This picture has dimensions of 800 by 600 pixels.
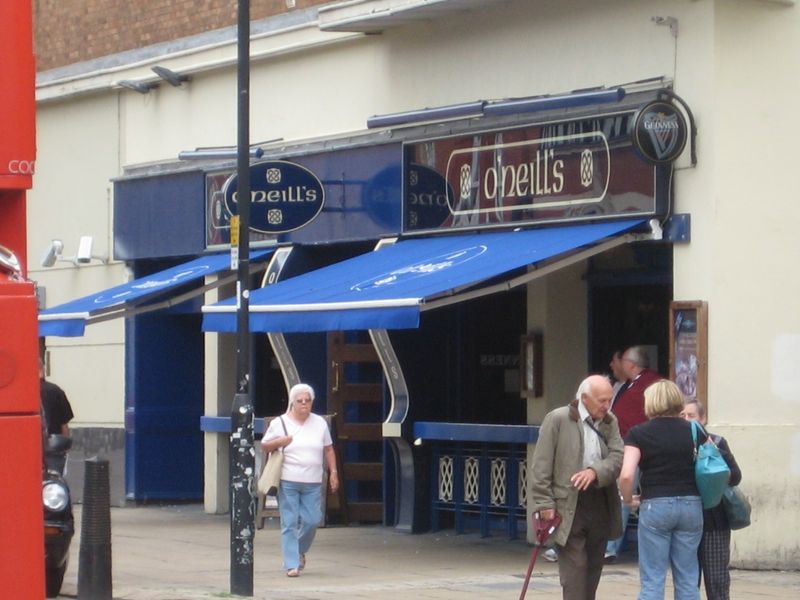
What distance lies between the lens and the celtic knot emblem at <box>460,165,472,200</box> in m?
15.7

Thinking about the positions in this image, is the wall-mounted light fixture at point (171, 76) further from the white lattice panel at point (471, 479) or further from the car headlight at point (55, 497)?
the car headlight at point (55, 497)

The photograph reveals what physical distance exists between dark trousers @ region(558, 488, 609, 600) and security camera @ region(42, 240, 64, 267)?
1289 cm

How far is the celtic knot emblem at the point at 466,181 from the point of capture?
15.7m

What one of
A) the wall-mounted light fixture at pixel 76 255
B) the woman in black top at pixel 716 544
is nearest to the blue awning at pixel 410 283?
the woman in black top at pixel 716 544

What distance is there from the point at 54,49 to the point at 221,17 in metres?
4.33

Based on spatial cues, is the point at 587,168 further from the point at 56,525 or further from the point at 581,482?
the point at 56,525

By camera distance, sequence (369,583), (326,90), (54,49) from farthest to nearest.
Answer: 1. (54,49)
2. (326,90)
3. (369,583)

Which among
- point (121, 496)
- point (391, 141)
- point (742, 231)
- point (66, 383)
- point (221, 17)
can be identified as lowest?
point (121, 496)

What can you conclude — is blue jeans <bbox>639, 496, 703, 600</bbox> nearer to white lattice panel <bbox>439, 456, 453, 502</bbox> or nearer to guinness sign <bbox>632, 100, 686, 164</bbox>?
guinness sign <bbox>632, 100, 686, 164</bbox>

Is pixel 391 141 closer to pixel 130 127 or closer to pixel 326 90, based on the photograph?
pixel 326 90

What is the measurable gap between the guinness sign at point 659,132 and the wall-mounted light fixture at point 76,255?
386 inches

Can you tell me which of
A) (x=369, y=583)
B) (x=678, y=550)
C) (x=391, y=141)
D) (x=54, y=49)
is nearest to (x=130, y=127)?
(x=54, y=49)

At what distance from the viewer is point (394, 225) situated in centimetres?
1658

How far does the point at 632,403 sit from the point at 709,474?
433 centimetres
